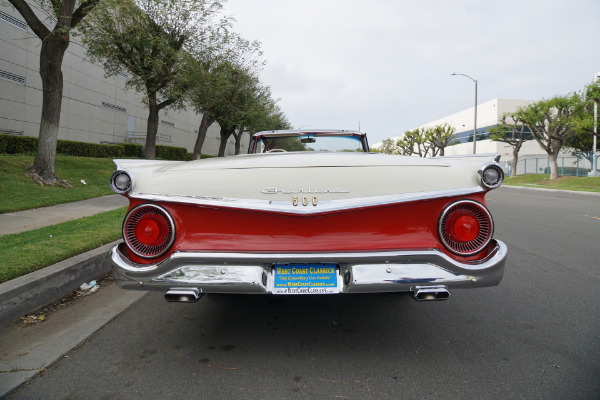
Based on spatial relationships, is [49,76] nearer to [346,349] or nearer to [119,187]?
[119,187]

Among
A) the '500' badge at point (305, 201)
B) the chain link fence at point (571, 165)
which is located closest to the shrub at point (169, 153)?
the chain link fence at point (571, 165)

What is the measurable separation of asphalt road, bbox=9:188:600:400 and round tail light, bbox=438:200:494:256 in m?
0.72

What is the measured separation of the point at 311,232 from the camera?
2186mm

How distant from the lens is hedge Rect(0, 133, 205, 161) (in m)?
15.0

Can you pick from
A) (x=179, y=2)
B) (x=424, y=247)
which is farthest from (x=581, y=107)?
(x=424, y=247)

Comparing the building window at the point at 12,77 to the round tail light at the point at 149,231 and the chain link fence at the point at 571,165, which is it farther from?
the chain link fence at the point at 571,165

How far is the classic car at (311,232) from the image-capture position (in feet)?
7.02

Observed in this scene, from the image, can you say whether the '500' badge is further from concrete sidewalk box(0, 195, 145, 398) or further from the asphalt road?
concrete sidewalk box(0, 195, 145, 398)

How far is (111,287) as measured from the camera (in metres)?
3.89

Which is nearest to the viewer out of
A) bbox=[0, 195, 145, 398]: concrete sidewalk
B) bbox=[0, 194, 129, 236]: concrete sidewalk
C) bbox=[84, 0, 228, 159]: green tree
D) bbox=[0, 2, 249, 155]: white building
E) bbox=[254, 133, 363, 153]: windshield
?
bbox=[0, 195, 145, 398]: concrete sidewalk

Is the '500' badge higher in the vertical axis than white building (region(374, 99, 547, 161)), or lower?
lower

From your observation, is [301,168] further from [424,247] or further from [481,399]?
[481,399]

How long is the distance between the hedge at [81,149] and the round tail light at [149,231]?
15872mm

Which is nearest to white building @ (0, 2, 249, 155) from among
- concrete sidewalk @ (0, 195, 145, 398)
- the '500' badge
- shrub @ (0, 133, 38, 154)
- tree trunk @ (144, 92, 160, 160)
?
shrub @ (0, 133, 38, 154)
